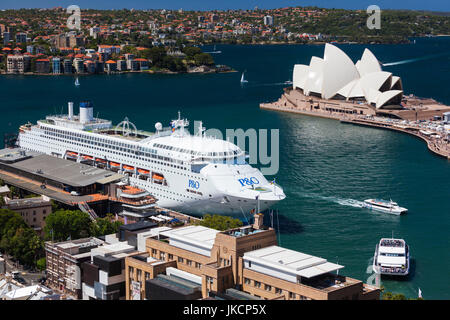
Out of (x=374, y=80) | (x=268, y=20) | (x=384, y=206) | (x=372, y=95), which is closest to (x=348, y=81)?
(x=374, y=80)

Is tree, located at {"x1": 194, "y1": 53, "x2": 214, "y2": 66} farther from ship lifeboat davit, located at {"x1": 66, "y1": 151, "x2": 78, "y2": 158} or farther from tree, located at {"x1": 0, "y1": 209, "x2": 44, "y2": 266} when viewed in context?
tree, located at {"x1": 0, "y1": 209, "x2": 44, "y2": 266}

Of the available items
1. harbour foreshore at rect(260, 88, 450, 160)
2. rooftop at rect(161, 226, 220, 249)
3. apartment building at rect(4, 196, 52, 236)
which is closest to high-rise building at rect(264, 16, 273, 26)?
harbour foreshore at rect(260, 88, 450, 160)

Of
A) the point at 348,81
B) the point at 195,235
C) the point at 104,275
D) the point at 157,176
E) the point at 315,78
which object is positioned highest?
the point at 315,78

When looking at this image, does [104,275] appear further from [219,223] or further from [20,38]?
[20,38]

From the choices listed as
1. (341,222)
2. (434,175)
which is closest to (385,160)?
(434,175)
